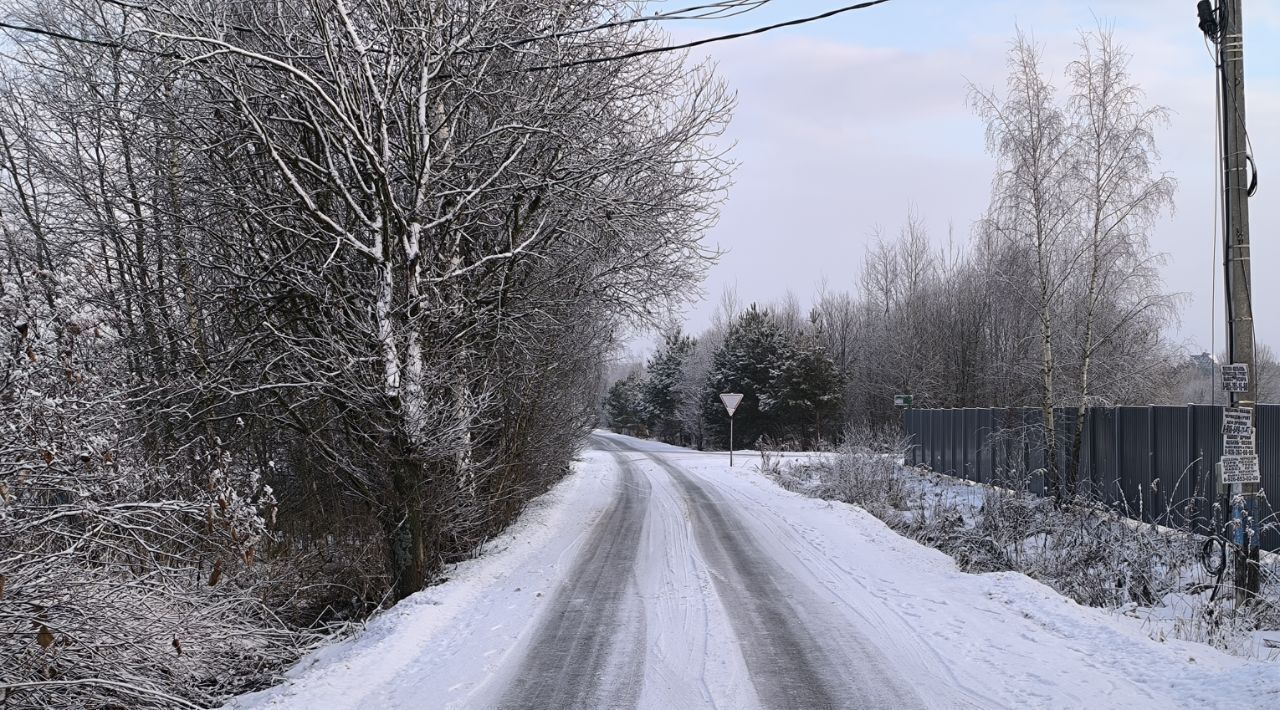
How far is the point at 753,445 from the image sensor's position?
48.3 m

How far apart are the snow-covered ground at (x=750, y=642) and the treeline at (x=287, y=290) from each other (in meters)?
1.27

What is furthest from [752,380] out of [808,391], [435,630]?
[435,630]

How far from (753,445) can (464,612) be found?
41505 millimetres

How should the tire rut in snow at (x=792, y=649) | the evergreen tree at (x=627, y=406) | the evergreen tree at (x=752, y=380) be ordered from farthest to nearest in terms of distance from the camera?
the evergreen tree at (x=627, y=406)
the evergreen tree at (x=752, y=380)
the tire rut in snow at (x=792, y=649)

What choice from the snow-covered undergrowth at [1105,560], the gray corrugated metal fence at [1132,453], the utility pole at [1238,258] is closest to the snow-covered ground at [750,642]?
the snow-covered undergrowth at [1105,560]

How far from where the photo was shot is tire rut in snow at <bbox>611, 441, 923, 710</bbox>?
5285 mm

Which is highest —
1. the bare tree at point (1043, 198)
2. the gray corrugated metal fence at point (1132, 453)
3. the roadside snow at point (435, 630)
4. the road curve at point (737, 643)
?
the bare tree at point (1043, 198)

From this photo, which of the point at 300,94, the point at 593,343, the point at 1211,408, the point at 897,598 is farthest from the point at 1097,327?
the point at 300,94

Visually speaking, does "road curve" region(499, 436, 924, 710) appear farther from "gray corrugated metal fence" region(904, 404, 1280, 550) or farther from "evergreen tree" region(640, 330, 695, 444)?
"evergreen tree" region(640, 330, 695, 444)

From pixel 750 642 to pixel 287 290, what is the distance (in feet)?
21.8

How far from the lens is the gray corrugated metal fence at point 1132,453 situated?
11.6m

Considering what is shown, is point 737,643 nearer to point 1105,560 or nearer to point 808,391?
point 1105,560

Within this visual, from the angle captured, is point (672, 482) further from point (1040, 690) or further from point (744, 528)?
point (1040, 690)

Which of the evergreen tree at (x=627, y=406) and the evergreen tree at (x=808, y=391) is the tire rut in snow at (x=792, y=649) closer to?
the evergreen tree at (x=808, y=391)
